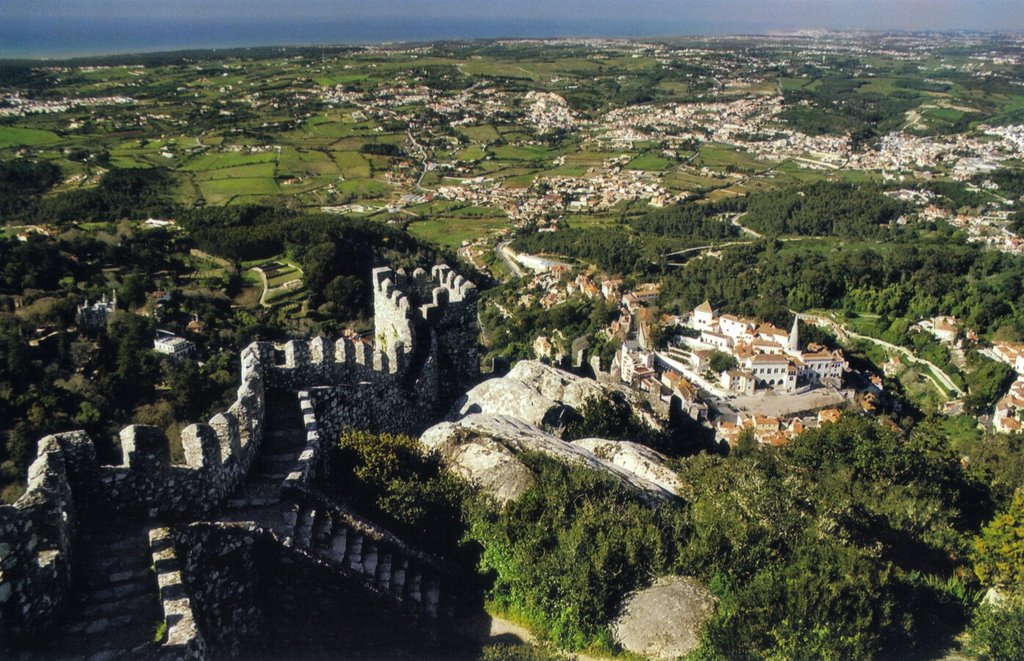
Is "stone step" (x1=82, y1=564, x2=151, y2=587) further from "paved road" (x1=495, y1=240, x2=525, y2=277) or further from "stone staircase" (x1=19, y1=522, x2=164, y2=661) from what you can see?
"paved road" (x1=495, y1=240, x2=525, y2=277)

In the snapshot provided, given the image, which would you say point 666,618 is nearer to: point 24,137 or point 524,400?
point 524,400

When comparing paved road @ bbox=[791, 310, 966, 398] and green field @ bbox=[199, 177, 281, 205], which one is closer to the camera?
paved road @ bbox=[791, 310, 966, 398]

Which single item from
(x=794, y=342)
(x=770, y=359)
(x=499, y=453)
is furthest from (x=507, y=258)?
(x=499, y=453)

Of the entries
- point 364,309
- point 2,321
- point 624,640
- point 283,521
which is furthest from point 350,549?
point 364,309

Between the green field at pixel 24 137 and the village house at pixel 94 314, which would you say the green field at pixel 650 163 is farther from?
the village house at pixel 94 314

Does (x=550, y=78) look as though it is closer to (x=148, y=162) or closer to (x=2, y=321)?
(x=148, y=162)

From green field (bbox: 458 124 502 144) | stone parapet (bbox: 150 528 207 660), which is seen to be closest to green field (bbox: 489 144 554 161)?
green field (bbox: 458 124 502 144)

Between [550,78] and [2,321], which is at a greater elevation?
[550,78]
